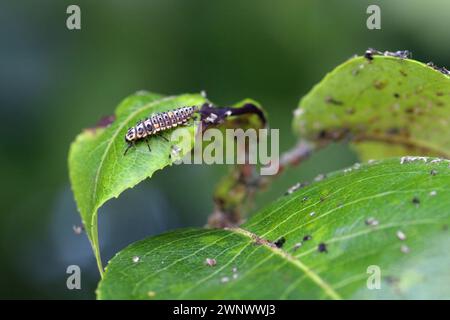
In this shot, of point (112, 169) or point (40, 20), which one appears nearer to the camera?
point (112, 169)

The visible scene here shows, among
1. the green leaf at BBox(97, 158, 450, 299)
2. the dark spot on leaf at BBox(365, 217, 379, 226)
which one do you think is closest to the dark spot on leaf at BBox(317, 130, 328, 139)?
the green leaf at BBox(97, 158, 450, 299)

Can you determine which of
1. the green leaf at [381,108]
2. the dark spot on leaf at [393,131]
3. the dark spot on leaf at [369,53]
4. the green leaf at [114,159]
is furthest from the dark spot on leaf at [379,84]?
the green leaf at [114,159]

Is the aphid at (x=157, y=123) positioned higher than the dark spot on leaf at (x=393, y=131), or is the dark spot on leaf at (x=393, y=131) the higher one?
the dark spot on leaf at (x=393, y=131)

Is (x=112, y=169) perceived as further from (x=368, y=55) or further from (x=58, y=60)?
(x=58, y=60)

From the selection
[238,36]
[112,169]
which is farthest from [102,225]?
[112,169]

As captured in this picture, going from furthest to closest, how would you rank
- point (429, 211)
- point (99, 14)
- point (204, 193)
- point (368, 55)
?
point (204, 193) → point (99, 14) → point (368, 55) → point (429, 211)

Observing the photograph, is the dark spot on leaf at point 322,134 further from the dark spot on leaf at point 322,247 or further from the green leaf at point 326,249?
the dark spot on leaf at point 322,247
